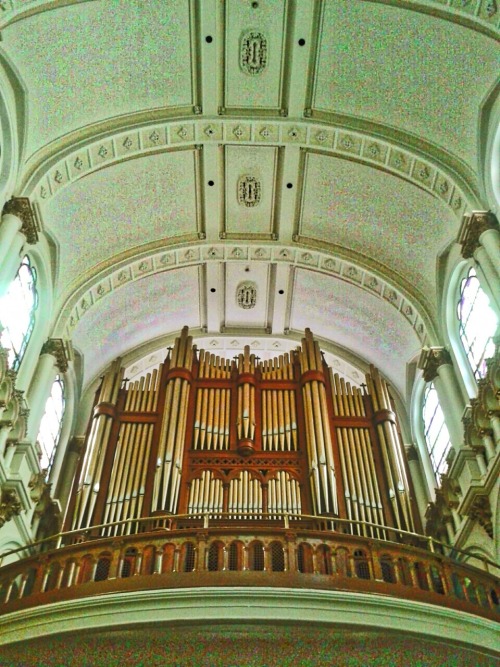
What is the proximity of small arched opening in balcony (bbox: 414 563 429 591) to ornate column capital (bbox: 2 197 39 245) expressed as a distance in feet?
27.3

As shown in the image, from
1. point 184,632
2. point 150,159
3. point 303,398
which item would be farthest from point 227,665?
point 150,159

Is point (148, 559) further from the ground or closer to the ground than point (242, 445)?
closer to the ground

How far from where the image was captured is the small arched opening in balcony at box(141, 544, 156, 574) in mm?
7641

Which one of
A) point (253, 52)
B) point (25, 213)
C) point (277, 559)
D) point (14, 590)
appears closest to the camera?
point (14, 590)

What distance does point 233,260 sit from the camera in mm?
15977

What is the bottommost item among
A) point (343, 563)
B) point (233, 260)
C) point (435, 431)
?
point (343, 563)

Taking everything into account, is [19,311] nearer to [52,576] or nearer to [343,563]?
[52,576]

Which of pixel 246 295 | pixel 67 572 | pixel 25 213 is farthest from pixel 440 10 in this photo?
pixel 67 572

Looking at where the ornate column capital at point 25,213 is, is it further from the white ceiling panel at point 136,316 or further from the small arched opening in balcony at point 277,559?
the small arched opening in balcony at point 277,559

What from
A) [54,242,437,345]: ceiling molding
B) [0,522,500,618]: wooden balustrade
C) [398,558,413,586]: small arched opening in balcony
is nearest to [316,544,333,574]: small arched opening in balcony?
[0,522,500,618]: wooden balustrade

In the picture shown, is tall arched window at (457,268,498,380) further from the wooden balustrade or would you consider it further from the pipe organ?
the wooden balustrade

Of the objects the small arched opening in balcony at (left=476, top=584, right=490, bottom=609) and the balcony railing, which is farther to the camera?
the small arched opening in balcony at (left=476, top=584, right=490, bottom=609)

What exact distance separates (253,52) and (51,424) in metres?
8.79

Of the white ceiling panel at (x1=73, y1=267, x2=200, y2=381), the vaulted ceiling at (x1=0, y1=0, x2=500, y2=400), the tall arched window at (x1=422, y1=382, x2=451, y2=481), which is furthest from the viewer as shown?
the white ceiling panel at (x1=73, y1=267, x2=200, y2=381)
